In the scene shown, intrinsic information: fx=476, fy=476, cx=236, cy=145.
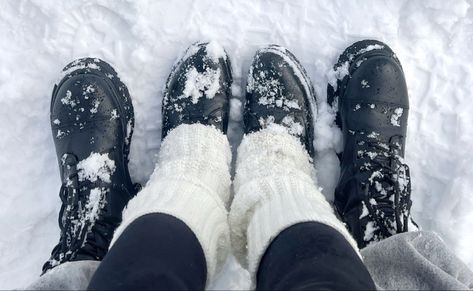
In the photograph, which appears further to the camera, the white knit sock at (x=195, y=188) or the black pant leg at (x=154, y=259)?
the white knit sock at (x=195, y=188)

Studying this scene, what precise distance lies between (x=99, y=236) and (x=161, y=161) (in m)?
0.24

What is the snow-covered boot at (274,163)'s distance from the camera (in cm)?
90

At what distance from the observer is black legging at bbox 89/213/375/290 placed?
2.44 ft

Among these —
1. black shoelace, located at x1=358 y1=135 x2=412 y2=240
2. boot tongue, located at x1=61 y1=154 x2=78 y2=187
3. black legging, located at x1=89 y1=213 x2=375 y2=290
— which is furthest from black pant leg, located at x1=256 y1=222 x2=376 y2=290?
boot tongue, located at x1=61 y1=154 x2=78 y2=187

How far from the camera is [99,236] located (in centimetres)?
118

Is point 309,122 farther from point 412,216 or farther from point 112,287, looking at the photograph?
point 112,287

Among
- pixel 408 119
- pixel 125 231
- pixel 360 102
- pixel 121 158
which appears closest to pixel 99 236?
pixel 121 158

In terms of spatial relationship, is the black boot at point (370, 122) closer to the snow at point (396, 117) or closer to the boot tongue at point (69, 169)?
the snow at point (396, 117)

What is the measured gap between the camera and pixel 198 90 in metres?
1.33

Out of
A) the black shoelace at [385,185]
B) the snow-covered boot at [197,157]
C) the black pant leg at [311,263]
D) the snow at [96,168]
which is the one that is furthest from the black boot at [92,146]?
the black shoelace at [385,185]

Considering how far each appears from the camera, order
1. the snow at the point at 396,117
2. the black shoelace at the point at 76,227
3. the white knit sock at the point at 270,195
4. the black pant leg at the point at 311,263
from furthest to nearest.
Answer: the snow at the point at 396,117, the black shoelace at the point at 76,227, the white knit sock at the point at 270,195, the black pant leg at the point at 311,263

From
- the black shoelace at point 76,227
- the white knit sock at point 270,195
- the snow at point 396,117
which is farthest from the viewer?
the snow at point 396,117

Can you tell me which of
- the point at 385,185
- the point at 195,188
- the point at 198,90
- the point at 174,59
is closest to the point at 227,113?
the point at 198,90

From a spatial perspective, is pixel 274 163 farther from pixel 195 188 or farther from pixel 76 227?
pixel 76 227
